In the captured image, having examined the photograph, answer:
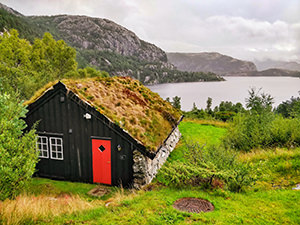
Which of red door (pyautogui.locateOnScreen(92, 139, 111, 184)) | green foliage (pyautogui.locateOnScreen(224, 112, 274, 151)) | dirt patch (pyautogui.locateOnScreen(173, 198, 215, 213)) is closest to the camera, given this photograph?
dirt patch (pyautogui.locateOnScreen(173, 198, 215, 213))

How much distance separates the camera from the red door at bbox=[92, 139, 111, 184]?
1077 cm

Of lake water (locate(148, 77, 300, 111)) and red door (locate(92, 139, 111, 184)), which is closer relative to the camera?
red door (locate(92, 139, 111, 184))

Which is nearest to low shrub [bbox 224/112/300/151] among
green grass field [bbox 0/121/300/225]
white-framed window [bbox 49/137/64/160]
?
green grass field [bbox 0/121/300/225]

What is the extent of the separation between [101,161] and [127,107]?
12.1 feet

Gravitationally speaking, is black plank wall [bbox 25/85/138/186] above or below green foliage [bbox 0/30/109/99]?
below

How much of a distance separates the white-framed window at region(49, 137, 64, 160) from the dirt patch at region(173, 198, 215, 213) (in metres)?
7.73

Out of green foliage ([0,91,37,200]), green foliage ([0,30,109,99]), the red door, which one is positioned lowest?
the red door

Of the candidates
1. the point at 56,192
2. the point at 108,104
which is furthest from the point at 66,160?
the point at 108,104

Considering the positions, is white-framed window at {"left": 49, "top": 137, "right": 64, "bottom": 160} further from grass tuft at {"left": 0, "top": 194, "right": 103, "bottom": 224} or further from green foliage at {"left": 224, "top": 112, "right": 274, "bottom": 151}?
green foliage at {"left": 224, "top": 112, "right": 274, "bottom": 151}

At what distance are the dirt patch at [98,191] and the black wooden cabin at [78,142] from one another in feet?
1.58

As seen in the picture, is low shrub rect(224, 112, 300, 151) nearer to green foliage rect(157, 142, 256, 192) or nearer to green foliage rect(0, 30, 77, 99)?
green foliage rect(157, 142, 256, 192)

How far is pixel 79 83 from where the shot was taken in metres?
12.2

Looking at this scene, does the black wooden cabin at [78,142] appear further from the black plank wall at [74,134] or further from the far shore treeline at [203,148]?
the far shore treeline at [203,148]

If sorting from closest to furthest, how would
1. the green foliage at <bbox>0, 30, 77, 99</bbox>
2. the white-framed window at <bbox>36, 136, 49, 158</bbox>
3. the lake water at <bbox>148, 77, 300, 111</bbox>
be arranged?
1. the white-framed window at <bbox>36, 136, 49, 158</bbox>
2. the green foliage at <bbox>0, 30, 77, 99</bbox>
3. the lake water at <bbox>148, 77, 300, 111</bbox>
